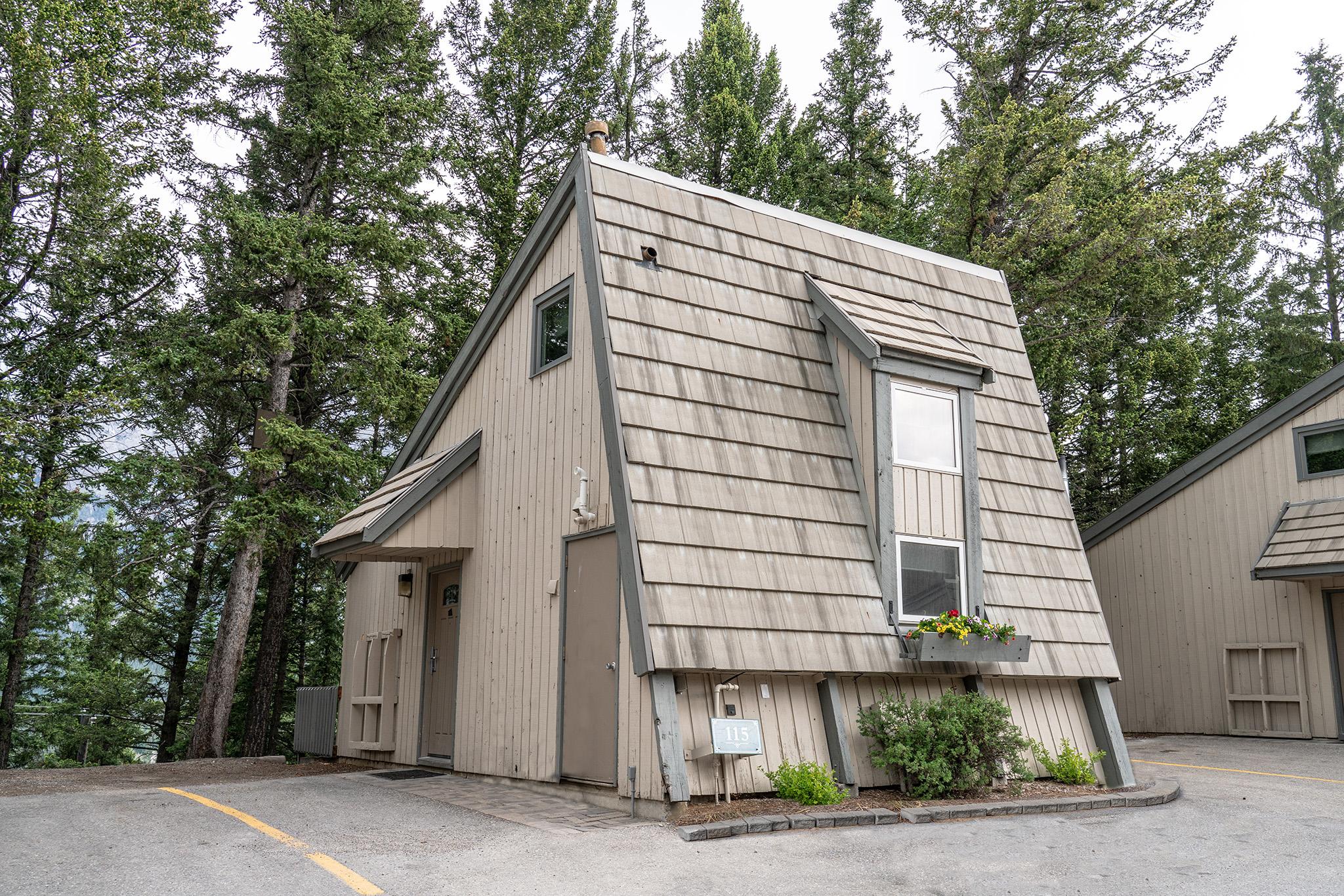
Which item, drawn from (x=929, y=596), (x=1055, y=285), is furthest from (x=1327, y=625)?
(x=929, y=596)

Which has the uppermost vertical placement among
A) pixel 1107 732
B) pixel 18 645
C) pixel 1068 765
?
pixel 18 645

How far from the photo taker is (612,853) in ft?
19.2

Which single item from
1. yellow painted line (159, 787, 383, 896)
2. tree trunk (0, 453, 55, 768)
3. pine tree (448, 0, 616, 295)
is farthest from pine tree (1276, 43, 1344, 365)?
tree trunk (0, 453, 55, 768)

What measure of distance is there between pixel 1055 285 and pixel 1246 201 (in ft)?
14.1

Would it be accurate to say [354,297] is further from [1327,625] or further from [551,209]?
[1327,625]

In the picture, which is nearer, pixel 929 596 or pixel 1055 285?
pixel 929 596

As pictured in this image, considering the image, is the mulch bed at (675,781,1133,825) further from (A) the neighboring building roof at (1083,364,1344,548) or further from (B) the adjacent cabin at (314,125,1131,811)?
(A) the neighboring building roof at (1083,364,1344,548)

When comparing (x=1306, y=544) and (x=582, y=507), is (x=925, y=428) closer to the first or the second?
(x=582, y=507)

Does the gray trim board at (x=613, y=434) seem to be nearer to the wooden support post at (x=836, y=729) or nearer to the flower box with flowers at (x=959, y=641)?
the wooden support post at (x=836, y=729)

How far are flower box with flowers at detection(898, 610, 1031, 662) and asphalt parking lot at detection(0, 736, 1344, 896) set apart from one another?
4.24ft

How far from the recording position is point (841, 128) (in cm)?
2725

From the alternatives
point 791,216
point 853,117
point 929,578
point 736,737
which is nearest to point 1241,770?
point 929,578

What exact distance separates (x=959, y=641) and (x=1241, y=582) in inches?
371

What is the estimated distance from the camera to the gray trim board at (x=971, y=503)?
8.59 m
